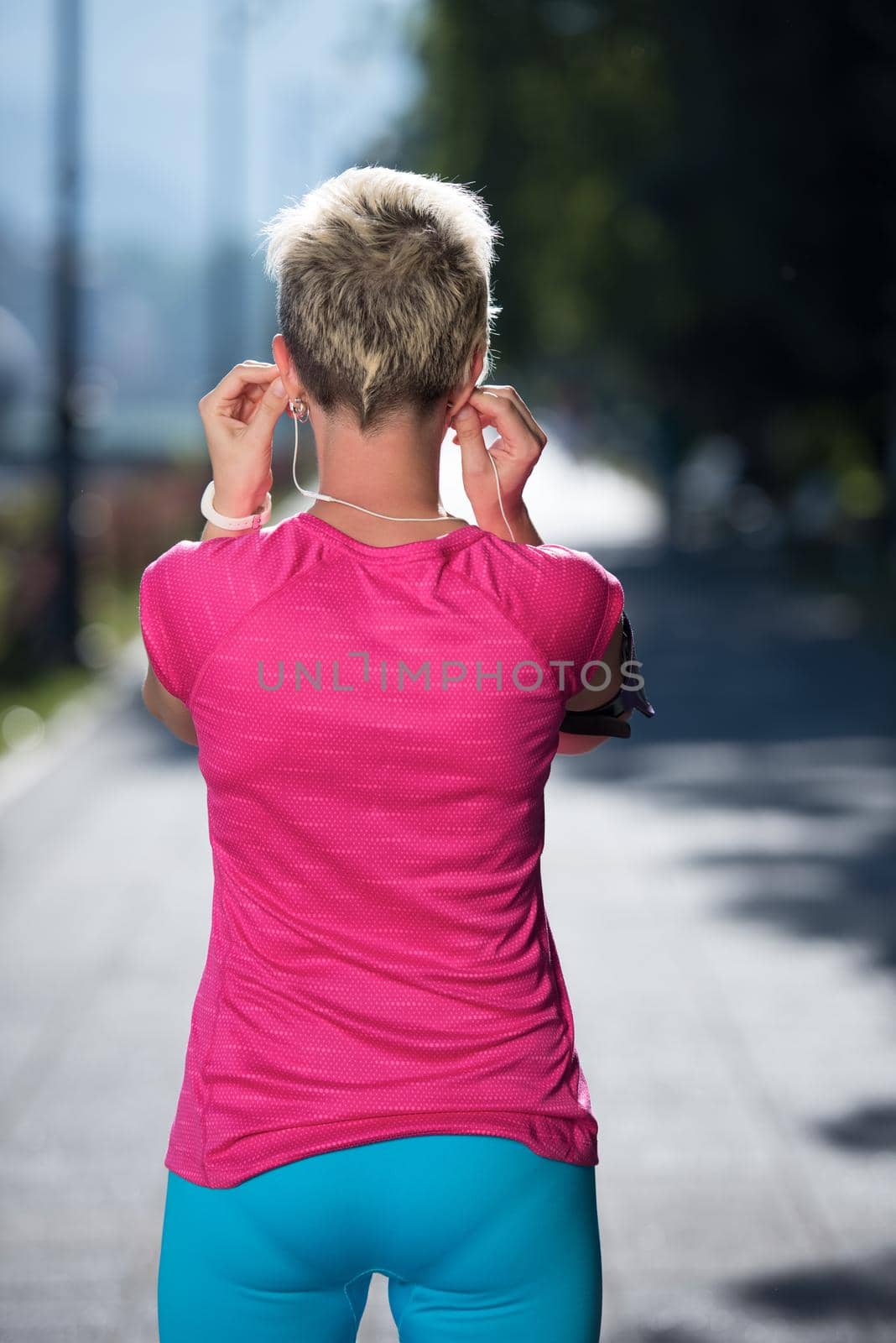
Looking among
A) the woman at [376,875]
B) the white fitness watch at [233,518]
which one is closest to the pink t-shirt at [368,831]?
the woman at [376,875]

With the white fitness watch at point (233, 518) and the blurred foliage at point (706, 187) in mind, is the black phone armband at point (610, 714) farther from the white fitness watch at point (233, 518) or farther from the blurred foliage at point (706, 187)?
the blurred foliage at point (706, 187)

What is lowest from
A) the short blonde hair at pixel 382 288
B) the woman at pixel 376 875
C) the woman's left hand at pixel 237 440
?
the woman at pixel 376 875

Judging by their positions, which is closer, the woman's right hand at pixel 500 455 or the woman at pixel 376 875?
the woman at pixel 376 875

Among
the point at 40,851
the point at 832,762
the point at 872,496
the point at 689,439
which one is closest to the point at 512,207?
the point at 689,439

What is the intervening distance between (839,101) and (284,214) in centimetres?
2154

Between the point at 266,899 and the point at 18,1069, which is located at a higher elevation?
the point at 266,899

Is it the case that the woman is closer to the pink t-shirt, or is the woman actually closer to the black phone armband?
the pink t-shirt

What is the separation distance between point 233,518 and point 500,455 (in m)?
0.29

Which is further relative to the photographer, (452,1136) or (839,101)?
(839,101)

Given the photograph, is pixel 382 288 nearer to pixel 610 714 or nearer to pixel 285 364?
pixel 285 364

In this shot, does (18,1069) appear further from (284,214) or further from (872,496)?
(872,496)

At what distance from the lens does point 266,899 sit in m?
1.99

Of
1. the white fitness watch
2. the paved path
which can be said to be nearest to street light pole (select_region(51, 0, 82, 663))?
the paved path

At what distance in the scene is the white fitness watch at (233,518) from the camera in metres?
2.13
